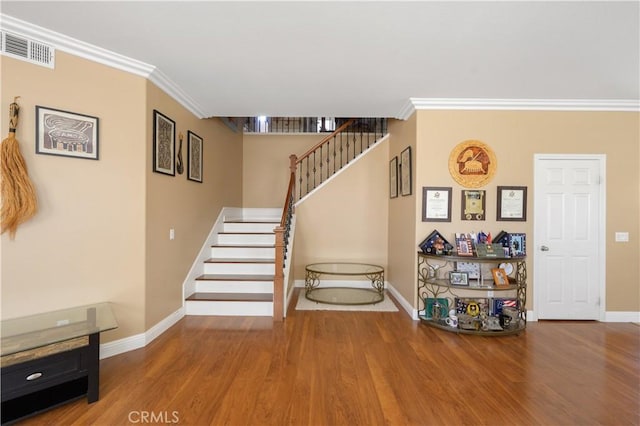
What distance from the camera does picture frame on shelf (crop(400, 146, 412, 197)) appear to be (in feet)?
13.4

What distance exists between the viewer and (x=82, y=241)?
2.62 metres

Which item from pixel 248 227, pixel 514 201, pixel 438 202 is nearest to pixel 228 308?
pixel 248 227

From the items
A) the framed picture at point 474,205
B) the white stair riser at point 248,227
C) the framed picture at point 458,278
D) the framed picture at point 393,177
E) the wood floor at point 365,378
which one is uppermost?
the framed picture at point 393,177

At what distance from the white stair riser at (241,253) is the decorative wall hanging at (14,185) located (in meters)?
2.56

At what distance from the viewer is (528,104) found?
146 inches

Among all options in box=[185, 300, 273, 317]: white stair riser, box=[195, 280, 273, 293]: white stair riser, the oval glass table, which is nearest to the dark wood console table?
box=[185, 300, 273, 317]: white stair riser

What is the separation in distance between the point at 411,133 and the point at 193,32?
115 inches

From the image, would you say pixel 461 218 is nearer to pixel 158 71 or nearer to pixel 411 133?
pixel 411 133

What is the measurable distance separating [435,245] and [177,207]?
334 centimetres

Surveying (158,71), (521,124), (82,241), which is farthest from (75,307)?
(521,124)

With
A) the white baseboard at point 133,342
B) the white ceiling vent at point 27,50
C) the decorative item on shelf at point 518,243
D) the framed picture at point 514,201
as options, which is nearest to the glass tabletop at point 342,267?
the decorative item on shelf at point 518,243

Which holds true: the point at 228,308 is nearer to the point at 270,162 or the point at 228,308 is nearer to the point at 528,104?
the point at 270,162

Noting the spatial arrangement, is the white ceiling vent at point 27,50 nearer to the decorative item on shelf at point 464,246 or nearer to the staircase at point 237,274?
the staircase at point 237,274

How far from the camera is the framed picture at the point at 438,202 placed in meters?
3.79
